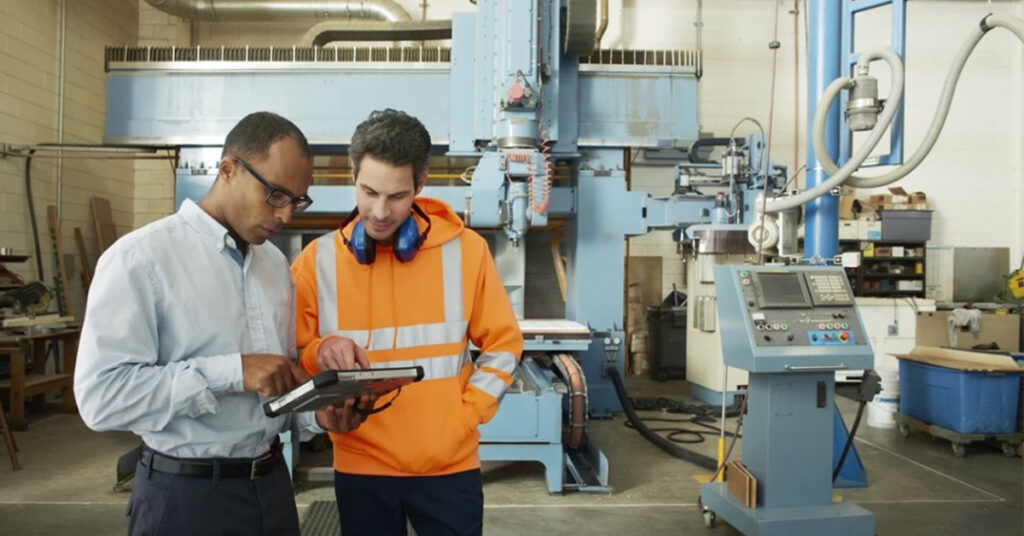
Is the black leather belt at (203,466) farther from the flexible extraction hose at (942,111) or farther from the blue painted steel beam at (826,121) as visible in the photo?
the blue painted steel beam at (826,121)

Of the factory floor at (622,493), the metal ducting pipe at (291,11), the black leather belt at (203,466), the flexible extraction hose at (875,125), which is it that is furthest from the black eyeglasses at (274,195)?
the metal ducting pipe at (291,11)

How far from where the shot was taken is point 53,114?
6.46 meters

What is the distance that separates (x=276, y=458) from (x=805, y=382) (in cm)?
240

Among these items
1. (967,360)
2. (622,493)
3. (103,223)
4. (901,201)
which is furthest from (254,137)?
(901,201)

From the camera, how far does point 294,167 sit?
1.29 m

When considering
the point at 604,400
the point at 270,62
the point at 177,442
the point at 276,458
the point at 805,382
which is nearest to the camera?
the point at 177,442

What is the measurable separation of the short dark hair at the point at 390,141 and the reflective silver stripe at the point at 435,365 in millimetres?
390

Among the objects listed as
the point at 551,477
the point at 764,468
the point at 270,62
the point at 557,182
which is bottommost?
the point at 551,477

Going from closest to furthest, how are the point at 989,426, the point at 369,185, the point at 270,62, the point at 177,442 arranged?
the point at 177,442, the point at 369,185, the point at 989,426, the point at 270,62

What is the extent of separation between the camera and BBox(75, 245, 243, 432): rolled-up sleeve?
1.10m

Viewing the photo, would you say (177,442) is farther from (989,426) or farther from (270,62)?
(989,426)

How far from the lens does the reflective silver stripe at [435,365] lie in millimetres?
1508

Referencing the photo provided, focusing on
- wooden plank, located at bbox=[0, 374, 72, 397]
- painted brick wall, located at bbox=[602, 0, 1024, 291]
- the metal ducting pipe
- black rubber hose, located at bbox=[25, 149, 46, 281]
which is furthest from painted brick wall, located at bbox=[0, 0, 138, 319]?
painted brick wall, located at bbox=[602, 0, 1024, 291]

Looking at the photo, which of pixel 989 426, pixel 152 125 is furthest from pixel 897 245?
pixel 152 125
